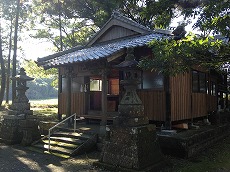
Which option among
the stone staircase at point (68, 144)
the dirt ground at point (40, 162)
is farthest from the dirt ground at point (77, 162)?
the stone staircase at point (68, 144)

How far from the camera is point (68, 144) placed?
9.82 m

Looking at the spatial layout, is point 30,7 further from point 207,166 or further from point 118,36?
point 207,166

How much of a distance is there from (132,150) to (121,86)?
196 inches

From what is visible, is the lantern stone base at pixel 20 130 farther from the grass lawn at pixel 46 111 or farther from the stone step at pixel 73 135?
the grass lawn at pixel 46 111

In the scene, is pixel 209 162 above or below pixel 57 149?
below

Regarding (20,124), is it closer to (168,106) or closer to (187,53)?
(168,106)

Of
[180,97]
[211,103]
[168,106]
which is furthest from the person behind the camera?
[211,103]

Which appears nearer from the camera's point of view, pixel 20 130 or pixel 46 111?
pixel 20 130

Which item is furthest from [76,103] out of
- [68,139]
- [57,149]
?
[57,149]

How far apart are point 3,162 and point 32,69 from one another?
25.2m

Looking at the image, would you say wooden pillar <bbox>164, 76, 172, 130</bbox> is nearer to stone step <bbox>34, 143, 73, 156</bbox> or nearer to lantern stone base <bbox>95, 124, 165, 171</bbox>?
lantern stone base <bbox>95, 124, 165, 171</bbox>

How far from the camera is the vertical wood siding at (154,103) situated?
33.6 ft

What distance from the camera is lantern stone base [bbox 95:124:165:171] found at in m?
7.06

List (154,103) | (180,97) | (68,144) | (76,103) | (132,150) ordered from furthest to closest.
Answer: (76,103), (180,97), (154,103), (68,144), (132,150)
